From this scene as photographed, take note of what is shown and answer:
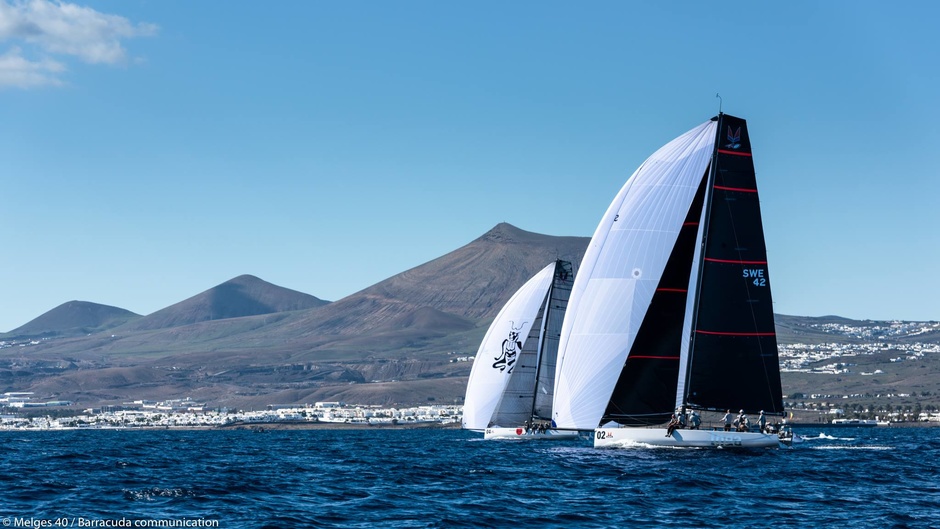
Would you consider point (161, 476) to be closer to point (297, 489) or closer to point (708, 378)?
point (297, 489)

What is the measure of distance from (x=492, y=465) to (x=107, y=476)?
59.9 feet

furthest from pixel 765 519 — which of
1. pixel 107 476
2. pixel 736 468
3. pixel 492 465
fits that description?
pixel 107 476

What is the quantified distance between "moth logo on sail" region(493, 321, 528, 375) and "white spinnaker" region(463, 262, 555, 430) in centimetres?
8

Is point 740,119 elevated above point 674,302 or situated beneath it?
elevated above

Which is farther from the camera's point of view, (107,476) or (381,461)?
(381,461)

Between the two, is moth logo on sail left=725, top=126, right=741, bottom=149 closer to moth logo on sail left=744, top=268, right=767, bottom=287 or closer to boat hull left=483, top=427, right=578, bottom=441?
moth logo on sail left=744, top=268, right=767, bottom=287

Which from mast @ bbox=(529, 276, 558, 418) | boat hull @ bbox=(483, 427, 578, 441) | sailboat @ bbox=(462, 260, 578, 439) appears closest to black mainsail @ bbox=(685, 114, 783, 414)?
boat hull @ bbox=(483, 427, 578, 441)

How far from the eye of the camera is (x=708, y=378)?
63.0 metres

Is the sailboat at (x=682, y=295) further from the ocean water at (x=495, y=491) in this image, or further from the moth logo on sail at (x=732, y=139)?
the ocean water at (x=495, y=491)

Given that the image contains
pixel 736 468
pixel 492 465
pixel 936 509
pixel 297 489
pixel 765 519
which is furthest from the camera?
pixel 492 465

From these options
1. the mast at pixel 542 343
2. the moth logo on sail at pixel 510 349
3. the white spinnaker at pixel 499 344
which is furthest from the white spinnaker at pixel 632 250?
the moth logo on sail at pixel 510 349

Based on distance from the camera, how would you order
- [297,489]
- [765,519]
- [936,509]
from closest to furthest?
1. [765,519]
2. [936,509]
3. [297,489]

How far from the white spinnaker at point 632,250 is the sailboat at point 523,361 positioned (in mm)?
28206

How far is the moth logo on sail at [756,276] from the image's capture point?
207 ft
